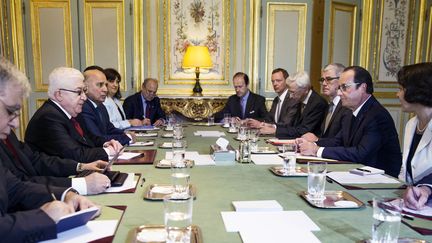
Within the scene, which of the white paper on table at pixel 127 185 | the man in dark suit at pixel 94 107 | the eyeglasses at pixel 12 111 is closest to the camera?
the eyeglasses at pixel 12 111

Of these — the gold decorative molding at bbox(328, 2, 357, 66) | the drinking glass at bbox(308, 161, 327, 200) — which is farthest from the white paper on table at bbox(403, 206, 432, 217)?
the gold decorative molding at bbox(328, 2, 357, 66)

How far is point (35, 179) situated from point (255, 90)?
4.01m

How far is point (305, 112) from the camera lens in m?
3.69

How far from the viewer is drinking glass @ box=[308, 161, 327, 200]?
A: 5.16 ft

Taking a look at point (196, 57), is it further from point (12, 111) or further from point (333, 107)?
point (12, 111)

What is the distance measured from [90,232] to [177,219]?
324mm

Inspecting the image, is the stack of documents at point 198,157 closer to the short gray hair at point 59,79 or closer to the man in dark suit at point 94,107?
the man in dark suit at point 94,107

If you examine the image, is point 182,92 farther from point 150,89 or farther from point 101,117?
point 101,117

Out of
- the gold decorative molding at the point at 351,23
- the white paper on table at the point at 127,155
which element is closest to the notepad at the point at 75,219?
the white paper on table at the point at 127,155

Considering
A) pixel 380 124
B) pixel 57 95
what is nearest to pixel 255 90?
pixel 380 124

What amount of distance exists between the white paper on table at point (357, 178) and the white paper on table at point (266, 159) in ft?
1.16

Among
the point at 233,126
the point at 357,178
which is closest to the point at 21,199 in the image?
the point at 357,178

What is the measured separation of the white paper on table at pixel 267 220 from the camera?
1281mm

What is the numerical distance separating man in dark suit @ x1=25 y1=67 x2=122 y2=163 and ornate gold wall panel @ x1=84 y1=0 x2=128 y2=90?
3060mm
